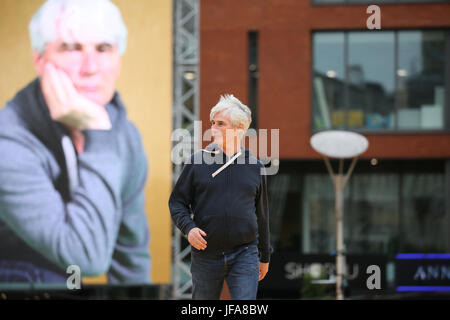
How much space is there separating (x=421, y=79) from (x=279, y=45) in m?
3.75

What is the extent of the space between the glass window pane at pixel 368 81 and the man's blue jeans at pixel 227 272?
14.5 meters

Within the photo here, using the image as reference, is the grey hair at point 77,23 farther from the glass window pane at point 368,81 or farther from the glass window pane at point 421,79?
the glass window pane at point 421,79

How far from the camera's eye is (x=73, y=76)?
56.6ft

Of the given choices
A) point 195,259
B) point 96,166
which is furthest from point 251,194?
point 96,166

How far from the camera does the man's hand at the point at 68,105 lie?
17.2m

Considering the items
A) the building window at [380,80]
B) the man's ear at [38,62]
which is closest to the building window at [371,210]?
the building window at [380,80]

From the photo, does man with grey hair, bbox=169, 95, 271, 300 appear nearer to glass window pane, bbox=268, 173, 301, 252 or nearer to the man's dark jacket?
the man's dark jacket

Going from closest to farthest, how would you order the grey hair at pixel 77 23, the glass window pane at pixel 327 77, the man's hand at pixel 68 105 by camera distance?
the man's hand at pixel 68 105
the grey hair at pixel 77 23
the glass window pane at pixel 327 77

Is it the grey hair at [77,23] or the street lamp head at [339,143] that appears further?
the grey hair at [77,23]

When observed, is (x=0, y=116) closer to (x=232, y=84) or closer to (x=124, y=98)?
(x=124, y=98)

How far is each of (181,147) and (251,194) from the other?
13.4m

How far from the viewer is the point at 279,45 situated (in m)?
18.3

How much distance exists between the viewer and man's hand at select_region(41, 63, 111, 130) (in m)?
17.2

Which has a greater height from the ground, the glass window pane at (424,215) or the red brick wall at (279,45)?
the red brick wall at (279,45)
